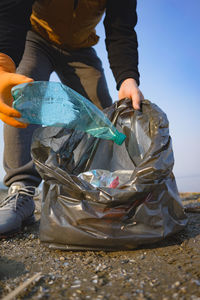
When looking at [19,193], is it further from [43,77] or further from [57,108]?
[43,77]

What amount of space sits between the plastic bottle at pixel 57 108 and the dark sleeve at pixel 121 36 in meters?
0.44

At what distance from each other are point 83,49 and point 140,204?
132 centimetres

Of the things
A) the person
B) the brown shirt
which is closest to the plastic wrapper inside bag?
the person

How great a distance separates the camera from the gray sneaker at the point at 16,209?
1.10 m

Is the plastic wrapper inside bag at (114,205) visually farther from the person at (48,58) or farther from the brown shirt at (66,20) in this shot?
the brown shirt at (66,20)

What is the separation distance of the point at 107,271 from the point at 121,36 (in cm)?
139

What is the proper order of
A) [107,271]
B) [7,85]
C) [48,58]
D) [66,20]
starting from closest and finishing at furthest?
[107,271]
[7,85]
[66,20]
[48,58]

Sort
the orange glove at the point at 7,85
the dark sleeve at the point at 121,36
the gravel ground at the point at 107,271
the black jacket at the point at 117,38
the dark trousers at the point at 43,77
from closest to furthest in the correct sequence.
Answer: the gravel ground at the point at 107,271 < the orange glove at the point at 7,85 < the black jacket at the point at 117,38 < the dark trousers at the point at 43,77 < the dark sleeve at the point at 121,36

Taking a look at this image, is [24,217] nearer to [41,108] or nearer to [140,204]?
[41,108]

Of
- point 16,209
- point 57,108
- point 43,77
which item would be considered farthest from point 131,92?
point 16,209

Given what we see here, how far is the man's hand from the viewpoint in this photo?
1.23 meters

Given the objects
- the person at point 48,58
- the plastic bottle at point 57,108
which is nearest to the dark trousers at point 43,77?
the person at point 48,58

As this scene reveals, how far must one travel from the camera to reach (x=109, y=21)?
63.2 inches

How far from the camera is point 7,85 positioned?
110 cm
